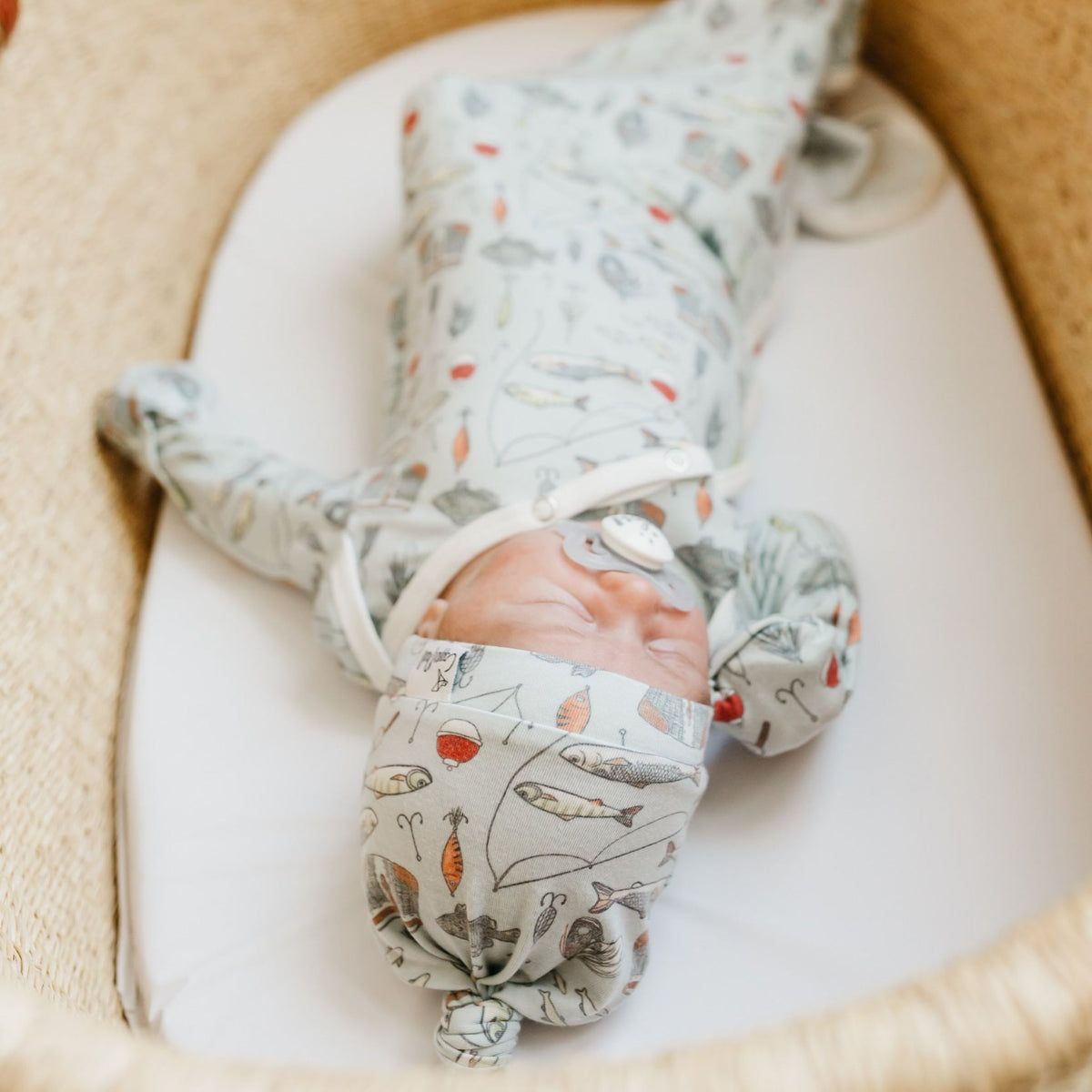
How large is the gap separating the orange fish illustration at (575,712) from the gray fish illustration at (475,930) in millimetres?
125

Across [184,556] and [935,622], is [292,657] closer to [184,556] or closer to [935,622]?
[184,556]

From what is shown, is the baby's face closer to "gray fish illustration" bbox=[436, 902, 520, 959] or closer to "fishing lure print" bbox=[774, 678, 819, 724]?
"fishing lure print" bbox=[774, 678, 819, 724]

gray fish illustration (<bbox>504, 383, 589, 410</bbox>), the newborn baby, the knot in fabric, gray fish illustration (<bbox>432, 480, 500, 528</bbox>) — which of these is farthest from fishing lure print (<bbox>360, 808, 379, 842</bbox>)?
gray fish illustration (<bbox>504, 383, 589, 410</bbox>)

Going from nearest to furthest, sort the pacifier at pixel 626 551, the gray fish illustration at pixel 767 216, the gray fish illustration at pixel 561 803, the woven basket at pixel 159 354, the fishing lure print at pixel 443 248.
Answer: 1. the woven basket at pixel 159 354
2. the gray fish illustration at pixel 561 803
3. the pacifier at pixel 626 551
4. the fishing lure print at pixel 443 248
5. the gray fish illustration at pixel 767 216

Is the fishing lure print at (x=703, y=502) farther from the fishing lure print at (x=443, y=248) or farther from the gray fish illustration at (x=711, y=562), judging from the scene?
the fishing lure print at (x=443, y=248)

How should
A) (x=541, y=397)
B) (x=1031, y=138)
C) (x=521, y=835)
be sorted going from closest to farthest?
(x=521, y=835), (x=541, y=397), (x=1031, y=138)

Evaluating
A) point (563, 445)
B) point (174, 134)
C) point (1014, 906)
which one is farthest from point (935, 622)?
point (174, 134)

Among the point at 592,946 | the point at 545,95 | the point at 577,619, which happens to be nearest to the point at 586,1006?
the point at 592,946

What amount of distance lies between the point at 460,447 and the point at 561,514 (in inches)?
4.2

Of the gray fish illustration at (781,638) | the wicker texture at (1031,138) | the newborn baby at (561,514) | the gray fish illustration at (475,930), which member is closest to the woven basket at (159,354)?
the wicker texture at (1031,138)

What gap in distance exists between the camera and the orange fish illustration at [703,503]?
84cm

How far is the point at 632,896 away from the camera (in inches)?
26.8

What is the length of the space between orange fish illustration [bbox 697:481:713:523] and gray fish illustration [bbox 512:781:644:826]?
27 centimetres

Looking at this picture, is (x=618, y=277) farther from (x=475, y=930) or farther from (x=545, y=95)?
(x=475, y=930)
